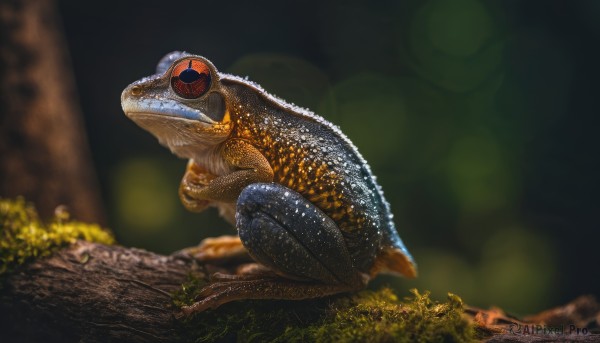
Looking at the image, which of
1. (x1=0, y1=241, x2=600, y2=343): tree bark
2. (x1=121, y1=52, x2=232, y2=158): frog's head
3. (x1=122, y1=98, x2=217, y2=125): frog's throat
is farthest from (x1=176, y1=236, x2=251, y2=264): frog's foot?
(x1=122, y1=98, x2=217, y2=125): frog's throat

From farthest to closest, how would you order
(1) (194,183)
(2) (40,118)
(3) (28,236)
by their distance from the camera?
(2) (40,118) < (3) (28,236) < (1) (194,183)

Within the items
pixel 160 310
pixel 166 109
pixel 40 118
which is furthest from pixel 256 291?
pixel 40 118

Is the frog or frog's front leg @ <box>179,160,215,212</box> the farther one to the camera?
frog's front leg @ <box>179,160,215,212</box>

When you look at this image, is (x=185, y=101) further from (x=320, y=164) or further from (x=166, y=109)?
(x=320, y=164)

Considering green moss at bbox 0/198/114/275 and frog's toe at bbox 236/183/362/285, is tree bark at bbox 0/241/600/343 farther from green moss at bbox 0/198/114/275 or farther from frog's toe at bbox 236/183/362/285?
frog's toe at bbox 236/183/362/285

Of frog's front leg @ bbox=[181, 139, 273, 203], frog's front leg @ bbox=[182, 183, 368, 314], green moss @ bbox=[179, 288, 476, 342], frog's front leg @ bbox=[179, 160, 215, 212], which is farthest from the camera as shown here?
frog's front leg @ bbox=[179, 160, 215, 212]

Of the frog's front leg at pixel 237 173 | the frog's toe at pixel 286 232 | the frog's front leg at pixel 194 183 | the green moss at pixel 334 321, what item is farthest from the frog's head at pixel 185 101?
the green moss at pixel 334 321

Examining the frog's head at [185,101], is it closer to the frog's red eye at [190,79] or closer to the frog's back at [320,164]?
the frog's red eye at [190,79]
